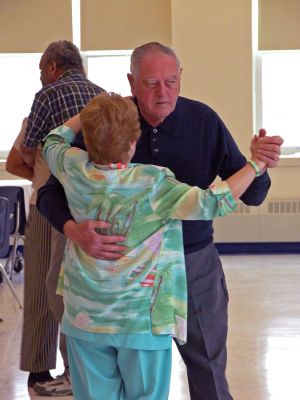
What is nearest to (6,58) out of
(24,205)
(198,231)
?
(24,205)

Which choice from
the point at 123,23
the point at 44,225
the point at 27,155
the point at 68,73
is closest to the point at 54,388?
the point at 44,225

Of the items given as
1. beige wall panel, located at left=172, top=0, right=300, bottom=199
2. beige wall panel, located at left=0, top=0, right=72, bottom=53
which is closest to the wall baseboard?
beige wall panel, located at left=172, top=0, right=300, bottom=199

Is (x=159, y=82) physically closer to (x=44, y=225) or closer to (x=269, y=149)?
(x=269, y=149)

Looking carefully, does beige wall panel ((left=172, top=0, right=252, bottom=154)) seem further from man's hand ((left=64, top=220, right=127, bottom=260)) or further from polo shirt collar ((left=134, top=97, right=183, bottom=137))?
man's hand ((left=64, top=220, right=127, bottom=260))

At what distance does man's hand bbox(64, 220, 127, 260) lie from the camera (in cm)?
187

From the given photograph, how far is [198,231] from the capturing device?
7.50ft

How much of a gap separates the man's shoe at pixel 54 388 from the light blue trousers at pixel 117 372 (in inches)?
63.5

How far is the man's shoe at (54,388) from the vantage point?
139 inches

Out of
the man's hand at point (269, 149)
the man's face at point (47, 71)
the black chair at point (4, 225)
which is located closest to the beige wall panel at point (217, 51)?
the black chair at point (4, 225)

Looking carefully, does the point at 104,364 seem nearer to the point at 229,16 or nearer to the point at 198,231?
the point at 198,231

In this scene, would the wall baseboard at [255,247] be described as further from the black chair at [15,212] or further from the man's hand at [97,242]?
the man's hand at [97,242]

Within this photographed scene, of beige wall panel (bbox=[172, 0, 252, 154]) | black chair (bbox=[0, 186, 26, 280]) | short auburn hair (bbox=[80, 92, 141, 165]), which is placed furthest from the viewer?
beige wall panel (bbox=[172, 0, 252, 154])

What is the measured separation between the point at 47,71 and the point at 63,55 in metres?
0.11

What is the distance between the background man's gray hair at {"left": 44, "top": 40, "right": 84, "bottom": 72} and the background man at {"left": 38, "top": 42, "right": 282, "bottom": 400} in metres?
1.11
